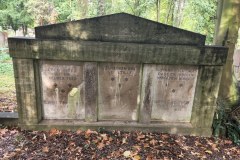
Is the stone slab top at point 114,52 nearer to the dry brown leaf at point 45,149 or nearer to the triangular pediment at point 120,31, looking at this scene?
the triangular pediment at point 120,31

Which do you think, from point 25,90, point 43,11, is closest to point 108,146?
point 25,90

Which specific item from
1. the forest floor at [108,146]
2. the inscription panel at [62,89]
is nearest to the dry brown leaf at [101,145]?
the forest floor at [108,146]

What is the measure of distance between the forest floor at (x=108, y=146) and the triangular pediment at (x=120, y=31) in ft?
6.01

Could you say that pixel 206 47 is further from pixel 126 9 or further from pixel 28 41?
pixel 126 9

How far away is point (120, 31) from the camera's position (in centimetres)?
407

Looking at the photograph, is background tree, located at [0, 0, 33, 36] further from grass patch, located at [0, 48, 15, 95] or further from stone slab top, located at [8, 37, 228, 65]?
stone slab top, located at [8, 37, 228, 65]

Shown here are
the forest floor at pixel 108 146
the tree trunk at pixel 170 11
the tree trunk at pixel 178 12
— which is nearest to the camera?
the forest floor at pixel 108 146

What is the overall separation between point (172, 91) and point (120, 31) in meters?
1.56

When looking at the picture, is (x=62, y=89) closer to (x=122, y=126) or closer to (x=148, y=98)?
(x=122, y=126)

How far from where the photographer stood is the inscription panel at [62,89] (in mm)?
4242

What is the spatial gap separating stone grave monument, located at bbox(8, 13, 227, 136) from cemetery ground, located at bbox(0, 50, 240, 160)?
0.62ft

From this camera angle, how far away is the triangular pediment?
3.98 m

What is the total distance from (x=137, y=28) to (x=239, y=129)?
295 cm

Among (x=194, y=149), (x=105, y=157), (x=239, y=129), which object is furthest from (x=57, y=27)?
(x=239, y=129)
